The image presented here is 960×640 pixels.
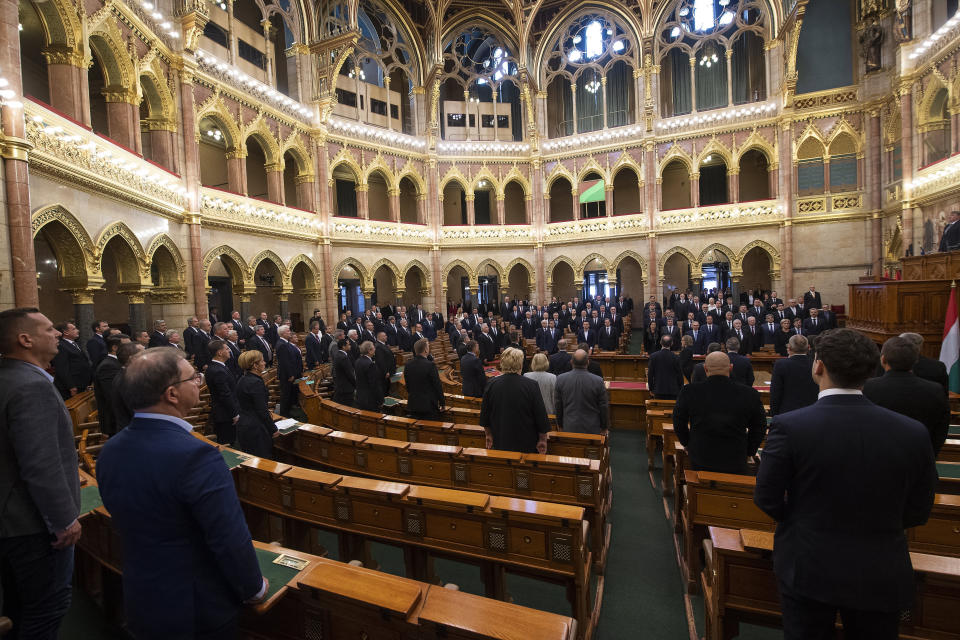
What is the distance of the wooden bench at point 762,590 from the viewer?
2.17 meters

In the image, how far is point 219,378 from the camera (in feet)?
16.4

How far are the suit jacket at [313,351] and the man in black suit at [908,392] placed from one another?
33.7 feet

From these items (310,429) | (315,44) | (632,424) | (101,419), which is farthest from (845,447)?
(315,44)

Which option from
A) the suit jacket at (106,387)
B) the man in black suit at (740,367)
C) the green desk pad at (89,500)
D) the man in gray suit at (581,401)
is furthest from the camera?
the man in black suit at (740,367)

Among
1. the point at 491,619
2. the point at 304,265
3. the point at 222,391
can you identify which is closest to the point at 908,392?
the point at 491,619

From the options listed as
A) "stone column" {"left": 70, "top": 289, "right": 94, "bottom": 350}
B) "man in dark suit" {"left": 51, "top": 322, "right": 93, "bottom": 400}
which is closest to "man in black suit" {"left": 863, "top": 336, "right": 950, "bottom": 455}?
"man in dark suit" {"left": 51, "top": 322, "right": 93, "bottom": 400}

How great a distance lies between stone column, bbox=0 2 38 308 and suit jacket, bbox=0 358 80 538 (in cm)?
600

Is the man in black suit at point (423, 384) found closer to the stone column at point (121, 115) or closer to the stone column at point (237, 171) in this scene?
the stone column at point (121, 115)

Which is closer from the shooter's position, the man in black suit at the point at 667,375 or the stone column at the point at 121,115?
the man in black suit at the point at 667,375

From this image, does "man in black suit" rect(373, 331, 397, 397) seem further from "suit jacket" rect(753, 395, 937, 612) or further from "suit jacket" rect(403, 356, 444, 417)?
"suit jacket" rect(753, 395, 937, 612)

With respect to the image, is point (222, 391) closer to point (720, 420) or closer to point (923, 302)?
point (720, 420)

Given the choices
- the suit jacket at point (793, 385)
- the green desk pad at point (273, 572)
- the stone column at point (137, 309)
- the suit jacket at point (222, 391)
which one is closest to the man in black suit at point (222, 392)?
the suit jacket at point (222, 391)

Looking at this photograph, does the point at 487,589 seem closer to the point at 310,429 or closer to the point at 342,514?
the point at 342,514

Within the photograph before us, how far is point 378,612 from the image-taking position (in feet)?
6.85
